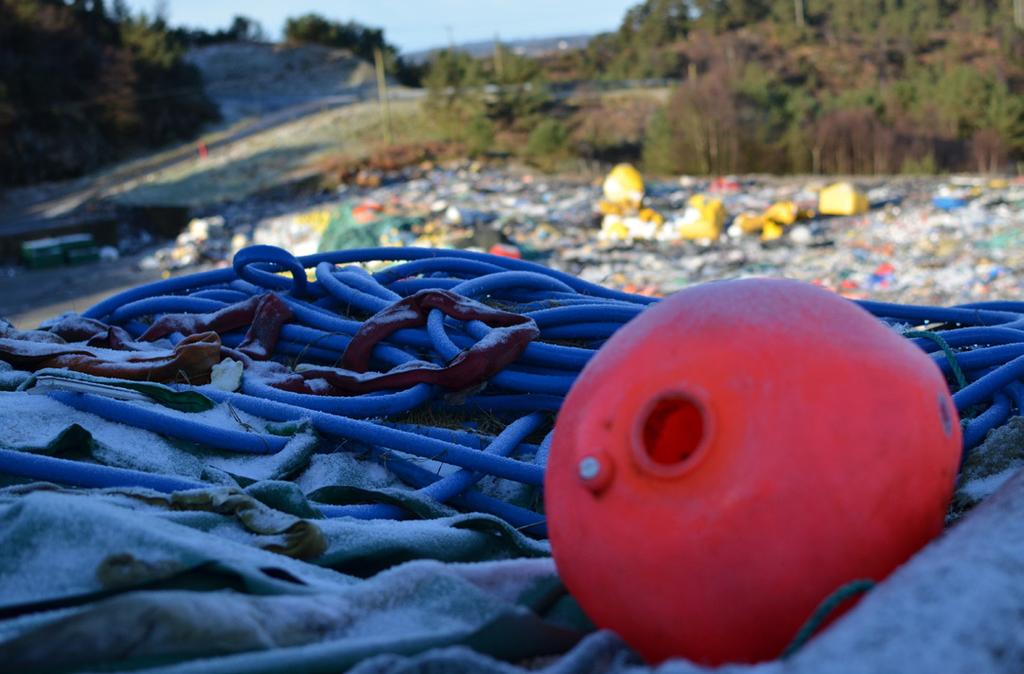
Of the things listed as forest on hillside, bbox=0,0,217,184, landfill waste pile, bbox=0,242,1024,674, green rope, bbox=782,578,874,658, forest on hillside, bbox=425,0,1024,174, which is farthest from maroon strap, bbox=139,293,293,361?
forest on hillside, bbox=0,0,217,184

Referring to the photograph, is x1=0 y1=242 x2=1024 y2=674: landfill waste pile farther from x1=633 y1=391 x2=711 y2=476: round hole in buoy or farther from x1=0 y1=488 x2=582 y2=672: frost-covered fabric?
x1=633 y1=391 x2=711 y2=476: round hole in buoy

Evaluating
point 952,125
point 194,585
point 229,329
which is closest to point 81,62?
point 952,125

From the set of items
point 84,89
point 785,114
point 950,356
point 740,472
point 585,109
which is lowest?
point 950,356

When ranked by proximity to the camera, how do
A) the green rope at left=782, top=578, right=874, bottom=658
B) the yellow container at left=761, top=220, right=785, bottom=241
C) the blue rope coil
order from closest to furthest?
the green rope at left=782, top=578, right=874, bottom=658 < the blue rope coil < the yellow container at left=761, top=220, right=785, bottom=241

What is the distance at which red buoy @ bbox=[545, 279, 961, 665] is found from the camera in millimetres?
1363

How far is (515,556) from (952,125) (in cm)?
3662

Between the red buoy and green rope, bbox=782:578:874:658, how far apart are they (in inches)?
1.9

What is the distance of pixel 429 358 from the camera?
334 centimetres

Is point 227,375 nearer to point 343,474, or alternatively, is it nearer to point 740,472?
point 343,474

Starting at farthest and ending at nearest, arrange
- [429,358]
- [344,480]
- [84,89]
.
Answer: [84,89], [429,358], [344,480]

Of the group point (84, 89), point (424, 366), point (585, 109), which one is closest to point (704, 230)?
point (424, 366)

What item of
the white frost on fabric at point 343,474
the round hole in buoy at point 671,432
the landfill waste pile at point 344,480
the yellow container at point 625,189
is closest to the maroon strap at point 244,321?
the landfill waste pile at point 344,480

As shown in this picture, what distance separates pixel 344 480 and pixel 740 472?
150cm

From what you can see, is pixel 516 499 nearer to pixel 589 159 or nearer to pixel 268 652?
pixel 268 652
